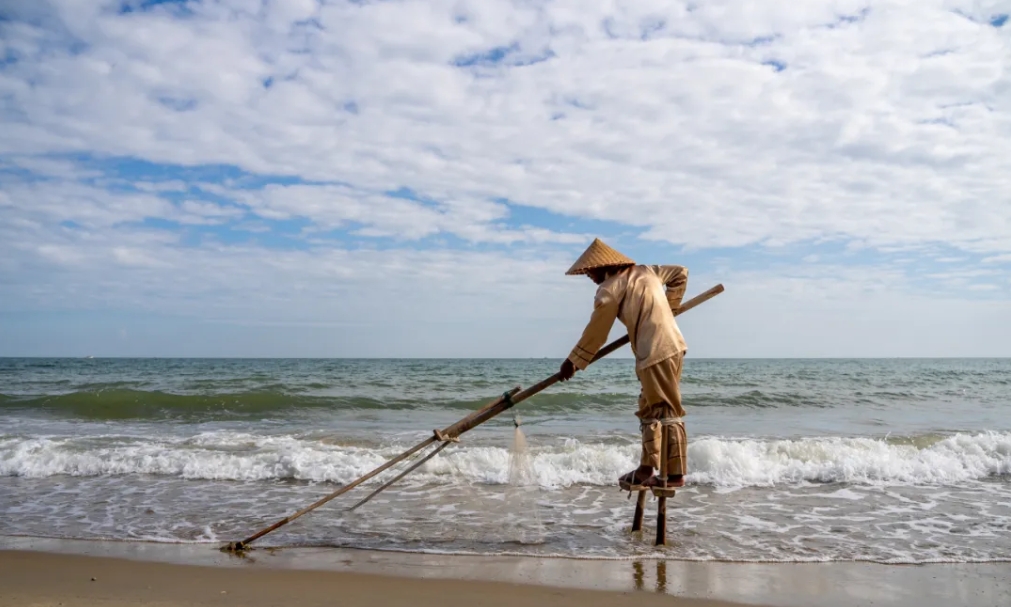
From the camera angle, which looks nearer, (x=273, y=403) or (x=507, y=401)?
(x=507, y=401)

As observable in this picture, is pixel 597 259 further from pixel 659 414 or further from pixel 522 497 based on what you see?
pixel 522 497

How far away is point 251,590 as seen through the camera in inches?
159

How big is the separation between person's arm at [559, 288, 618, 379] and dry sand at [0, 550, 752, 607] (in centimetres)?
131

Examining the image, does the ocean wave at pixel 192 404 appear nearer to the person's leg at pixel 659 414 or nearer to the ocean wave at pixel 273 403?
the ocean wave at pixel 273 403

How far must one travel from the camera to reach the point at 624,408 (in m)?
15.8

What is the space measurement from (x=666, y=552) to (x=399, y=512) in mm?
2524

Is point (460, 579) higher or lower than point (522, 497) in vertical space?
lower

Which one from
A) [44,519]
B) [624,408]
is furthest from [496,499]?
[624,408]

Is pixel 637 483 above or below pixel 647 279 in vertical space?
below

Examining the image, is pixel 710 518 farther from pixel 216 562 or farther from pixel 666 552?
pixel 216 562

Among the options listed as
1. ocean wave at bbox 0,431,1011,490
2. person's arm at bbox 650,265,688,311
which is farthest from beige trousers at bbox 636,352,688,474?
ocean wave at bbox 0,431,1011,490

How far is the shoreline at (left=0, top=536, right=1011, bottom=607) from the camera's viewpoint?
3.92 meters

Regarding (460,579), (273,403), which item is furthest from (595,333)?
(273,403)

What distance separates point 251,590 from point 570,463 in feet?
15.3
